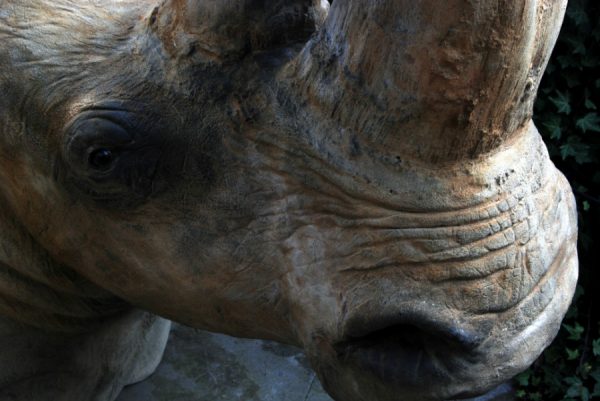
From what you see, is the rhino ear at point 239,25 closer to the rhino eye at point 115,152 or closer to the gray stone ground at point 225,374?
the rhino eye at point 115,152

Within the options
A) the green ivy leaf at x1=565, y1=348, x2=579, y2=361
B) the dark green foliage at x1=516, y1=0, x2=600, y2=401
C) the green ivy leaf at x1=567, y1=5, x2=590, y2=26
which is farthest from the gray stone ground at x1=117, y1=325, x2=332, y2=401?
the green ivy leaf at x1=567, y1=5, x2=590, y2=26

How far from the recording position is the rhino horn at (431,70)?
2.79ft

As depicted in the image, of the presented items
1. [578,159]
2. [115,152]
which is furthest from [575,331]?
[115,152]

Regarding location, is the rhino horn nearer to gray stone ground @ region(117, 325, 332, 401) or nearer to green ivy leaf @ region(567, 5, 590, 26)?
gray stone ground @ region(117, 325, 332, 401)

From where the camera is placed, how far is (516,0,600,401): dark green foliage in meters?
2.80

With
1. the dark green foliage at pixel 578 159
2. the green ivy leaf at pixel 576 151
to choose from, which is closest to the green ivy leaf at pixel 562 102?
the dark green foliage at pixel 578 159

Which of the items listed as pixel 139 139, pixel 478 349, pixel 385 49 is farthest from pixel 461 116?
pixel 139 139

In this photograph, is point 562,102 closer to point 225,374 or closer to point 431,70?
point 225,374

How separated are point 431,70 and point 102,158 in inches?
17.3

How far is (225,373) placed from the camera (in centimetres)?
226

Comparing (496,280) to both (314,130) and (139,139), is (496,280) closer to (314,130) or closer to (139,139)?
(314,130)

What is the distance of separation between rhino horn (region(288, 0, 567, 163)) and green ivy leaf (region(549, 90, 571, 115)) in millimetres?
2046

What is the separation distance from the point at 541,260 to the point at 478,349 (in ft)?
0.40

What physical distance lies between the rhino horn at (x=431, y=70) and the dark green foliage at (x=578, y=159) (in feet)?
6.57
